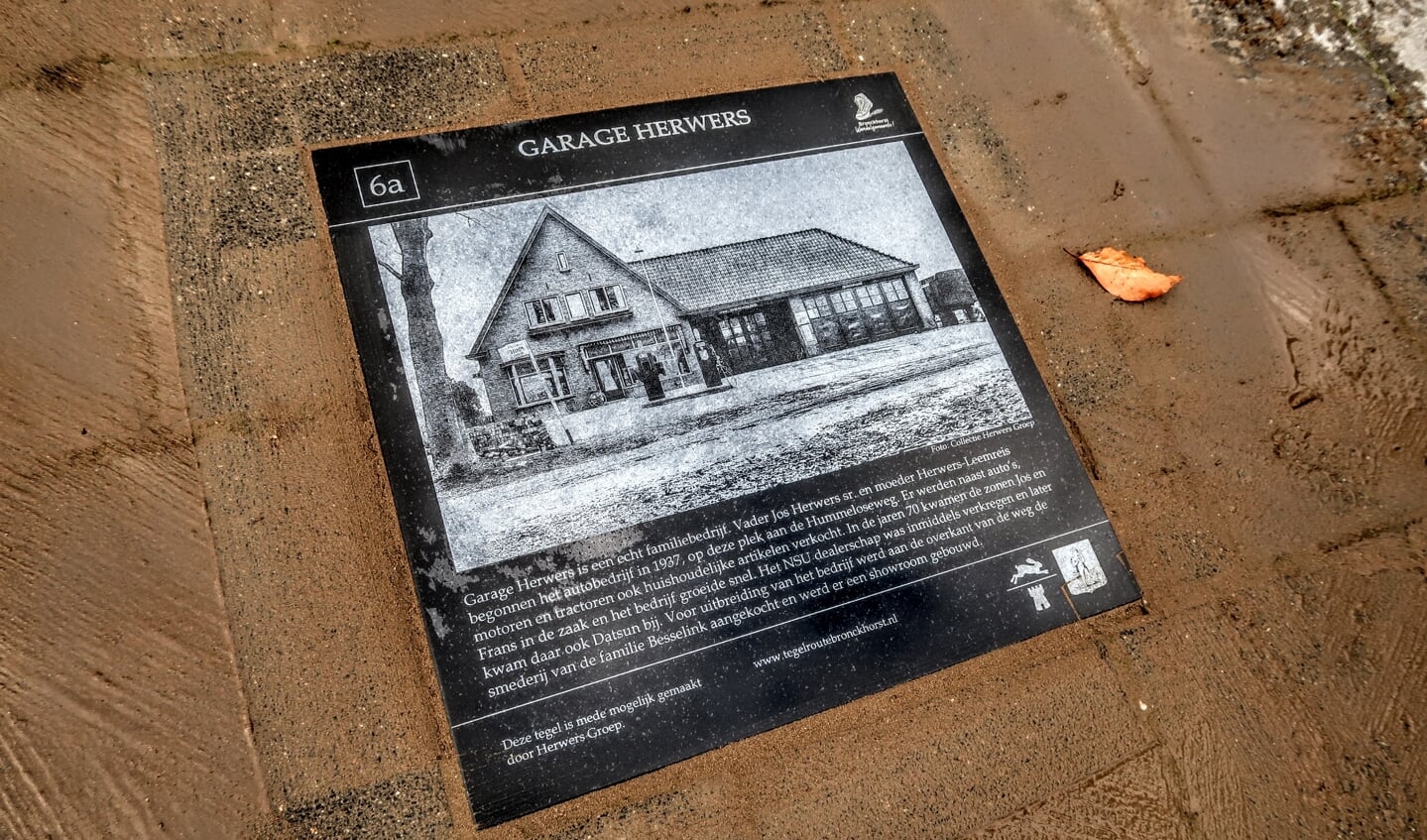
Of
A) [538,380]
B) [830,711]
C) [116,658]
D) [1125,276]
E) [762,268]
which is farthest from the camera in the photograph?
[1125,276]

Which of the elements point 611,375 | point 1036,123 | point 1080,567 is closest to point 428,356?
point 611,375

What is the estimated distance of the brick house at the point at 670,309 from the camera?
10.0 ft

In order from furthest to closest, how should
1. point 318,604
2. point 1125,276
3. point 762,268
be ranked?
point 1125,276 → point 762,268 → point 318,604

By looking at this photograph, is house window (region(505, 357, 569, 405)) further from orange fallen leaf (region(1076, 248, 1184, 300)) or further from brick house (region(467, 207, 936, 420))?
orange fallen leaf (region(1076, 248, 1184, 300))

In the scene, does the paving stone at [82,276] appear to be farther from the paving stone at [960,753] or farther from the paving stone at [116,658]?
the paving stone at [960,753]

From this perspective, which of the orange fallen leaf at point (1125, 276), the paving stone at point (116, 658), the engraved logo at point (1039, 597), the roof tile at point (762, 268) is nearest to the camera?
the paving stone at point (116, 658)

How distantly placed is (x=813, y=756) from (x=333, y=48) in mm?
3378

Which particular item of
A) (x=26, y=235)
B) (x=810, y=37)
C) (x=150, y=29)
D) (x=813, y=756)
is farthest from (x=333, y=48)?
(x=813, y=756)

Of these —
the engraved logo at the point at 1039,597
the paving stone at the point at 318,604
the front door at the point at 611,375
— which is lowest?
the engraved logo at the point at 1039,597

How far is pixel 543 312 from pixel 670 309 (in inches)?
19.4

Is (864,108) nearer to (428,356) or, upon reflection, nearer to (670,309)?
(670,309)

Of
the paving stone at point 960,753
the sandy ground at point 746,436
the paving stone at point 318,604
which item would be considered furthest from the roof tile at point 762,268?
the paving stone at point 960,753

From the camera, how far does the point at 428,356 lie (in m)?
2.99

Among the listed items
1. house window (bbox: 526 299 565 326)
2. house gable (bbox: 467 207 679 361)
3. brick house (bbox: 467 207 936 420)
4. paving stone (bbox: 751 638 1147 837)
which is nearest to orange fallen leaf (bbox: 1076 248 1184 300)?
brick house (bbox: 467 207 936 420)
